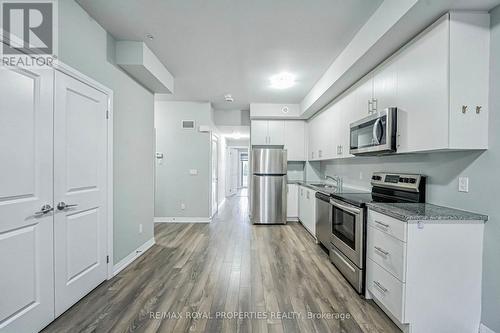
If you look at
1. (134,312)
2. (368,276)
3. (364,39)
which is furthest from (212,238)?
(364,39)

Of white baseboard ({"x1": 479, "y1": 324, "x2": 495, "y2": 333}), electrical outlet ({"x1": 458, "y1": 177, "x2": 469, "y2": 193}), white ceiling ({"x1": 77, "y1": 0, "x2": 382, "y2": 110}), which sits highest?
white ceiling ({"x1": 77, "y1": 0, "x2": 382, "y2": 110})

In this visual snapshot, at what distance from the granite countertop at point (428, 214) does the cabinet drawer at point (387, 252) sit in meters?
0.21

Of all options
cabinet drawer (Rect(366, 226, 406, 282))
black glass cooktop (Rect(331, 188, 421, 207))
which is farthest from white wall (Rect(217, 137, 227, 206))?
cabinet drawer (Rect(366, 226, 406, 282))

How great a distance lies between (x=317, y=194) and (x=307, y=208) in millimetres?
920

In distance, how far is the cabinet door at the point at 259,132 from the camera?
543 centimetres

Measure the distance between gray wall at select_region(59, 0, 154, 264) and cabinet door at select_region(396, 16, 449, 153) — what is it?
3005 millimetres

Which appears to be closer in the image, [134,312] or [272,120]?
[134,312]

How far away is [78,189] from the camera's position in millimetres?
2160

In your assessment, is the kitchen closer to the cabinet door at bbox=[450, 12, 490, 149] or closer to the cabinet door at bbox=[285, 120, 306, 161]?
the cabinet door at bbox=[450, 12, 490, 149]

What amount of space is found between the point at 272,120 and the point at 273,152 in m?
0.87

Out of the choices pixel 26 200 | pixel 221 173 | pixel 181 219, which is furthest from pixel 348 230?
pixel 221 173

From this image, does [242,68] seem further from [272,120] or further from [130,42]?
[272,120]

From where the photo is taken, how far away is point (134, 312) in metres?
2.03

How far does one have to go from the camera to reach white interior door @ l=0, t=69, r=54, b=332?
60.3 inches
